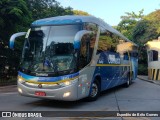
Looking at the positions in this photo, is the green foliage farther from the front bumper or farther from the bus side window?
the front bumper

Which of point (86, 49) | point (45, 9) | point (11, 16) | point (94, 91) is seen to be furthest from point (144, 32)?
point (86, 49)

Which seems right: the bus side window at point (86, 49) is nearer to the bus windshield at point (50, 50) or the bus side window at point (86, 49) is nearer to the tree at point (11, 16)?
the bus windshield at point (50, 50)

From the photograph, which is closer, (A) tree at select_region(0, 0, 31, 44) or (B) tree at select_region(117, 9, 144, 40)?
(A) tree at select_region(0, 0, 31, 44)

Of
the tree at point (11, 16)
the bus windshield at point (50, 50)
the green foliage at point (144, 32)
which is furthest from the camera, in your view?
the green foliage at point (144, 32)

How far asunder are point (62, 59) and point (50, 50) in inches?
23.0

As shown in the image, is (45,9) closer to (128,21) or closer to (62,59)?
(62,59)

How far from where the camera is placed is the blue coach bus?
978 centimetres


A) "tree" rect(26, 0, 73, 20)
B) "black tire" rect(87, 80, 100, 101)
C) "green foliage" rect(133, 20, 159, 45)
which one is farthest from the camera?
"green foliage" rect(133, 20, 159, 45)

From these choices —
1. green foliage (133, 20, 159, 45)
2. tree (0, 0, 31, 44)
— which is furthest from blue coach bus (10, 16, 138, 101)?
green foliage (133, 20, 159, 45)

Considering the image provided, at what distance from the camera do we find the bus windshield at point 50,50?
9.88 m

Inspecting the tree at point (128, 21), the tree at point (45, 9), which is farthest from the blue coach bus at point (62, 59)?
the tree at point (128, 21)

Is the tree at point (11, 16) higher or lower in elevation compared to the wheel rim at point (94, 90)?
higher

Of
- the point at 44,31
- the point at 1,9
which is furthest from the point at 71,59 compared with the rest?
the point at 1,9

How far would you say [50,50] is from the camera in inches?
398
